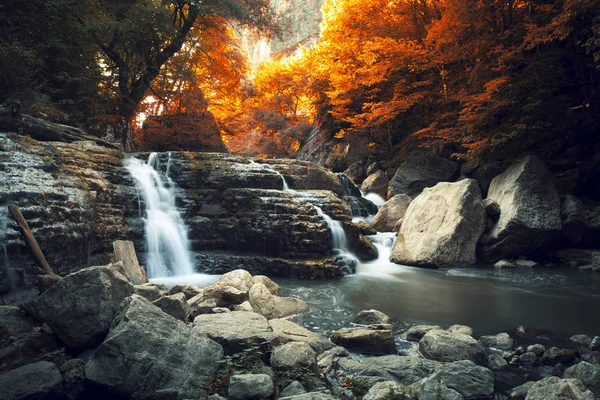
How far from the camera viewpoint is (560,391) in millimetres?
3029

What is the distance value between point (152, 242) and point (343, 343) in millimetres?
6347

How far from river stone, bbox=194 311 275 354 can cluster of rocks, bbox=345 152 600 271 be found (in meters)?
7.51

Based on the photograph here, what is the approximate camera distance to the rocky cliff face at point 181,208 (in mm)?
6551

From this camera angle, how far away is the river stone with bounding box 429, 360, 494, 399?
3584mm

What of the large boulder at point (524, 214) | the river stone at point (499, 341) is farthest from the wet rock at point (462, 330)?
the large boulder at point (524, 214)

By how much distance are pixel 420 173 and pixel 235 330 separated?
47.8 feet

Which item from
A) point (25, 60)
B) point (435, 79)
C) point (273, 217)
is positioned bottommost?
point (273, 217)

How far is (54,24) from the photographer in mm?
10375

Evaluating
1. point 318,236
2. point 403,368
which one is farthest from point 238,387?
point 318,236

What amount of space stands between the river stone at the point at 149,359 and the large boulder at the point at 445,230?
846 cm

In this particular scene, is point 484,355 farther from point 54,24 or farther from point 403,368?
point 54,24

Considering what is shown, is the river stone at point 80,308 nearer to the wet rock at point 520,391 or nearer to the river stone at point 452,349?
the river stone at point 452,349

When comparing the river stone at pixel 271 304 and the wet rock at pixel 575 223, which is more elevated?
the wet rock at pixel 575 223

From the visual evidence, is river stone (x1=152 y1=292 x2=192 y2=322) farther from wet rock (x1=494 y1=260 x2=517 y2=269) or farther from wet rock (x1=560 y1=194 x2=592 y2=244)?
wet rock (x1=560 y1=194 x2=592 y2=244)
